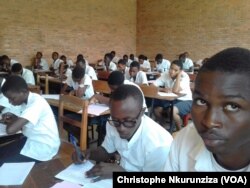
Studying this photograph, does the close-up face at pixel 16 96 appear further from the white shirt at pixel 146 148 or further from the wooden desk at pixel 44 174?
the white shirt at pixel 146 148

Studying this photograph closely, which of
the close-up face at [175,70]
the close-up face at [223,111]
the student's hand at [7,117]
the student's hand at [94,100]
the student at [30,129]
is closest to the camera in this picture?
the close-up face at [223,111]

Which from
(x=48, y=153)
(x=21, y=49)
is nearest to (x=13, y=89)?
(x=48, y=153)

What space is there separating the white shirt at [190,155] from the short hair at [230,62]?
0.30 meters

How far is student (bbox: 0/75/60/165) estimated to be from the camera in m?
2.08

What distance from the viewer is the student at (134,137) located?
1621 mm

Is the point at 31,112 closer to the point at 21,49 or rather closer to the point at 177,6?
→ the point at 21,49

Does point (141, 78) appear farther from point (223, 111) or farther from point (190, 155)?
point (223, 111)

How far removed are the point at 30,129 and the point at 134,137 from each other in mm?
946

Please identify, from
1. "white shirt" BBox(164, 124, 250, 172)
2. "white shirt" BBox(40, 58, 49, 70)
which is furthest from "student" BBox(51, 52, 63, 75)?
"white shirt" BBox(164, 124, 250, 172)

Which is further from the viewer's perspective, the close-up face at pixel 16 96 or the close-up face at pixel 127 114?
the close-up face at pixel 16 96
